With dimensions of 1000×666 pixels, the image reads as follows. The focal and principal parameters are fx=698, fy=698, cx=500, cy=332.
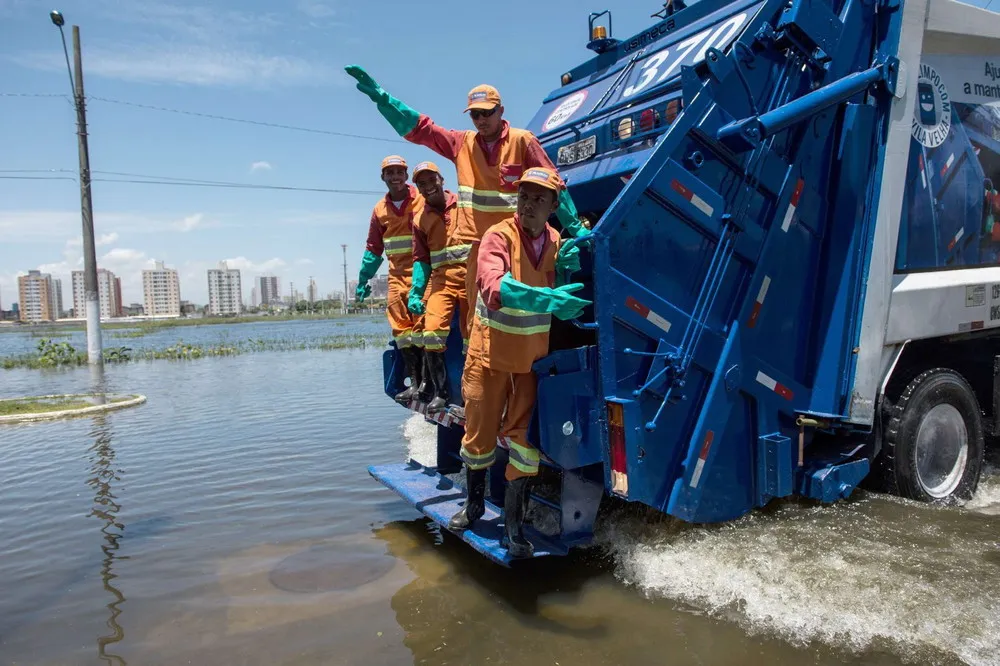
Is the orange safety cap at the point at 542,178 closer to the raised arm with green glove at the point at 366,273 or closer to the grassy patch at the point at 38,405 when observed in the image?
the raised arm with green glove at the point at 366,273

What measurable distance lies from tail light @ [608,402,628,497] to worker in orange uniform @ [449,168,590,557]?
0.35 metres

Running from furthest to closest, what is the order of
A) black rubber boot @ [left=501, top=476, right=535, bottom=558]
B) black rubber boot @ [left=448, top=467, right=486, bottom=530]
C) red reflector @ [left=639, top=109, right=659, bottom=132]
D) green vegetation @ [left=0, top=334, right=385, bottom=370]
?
1. green vegetation @ [left=0, top=334, right=385, bottom=370]
2. red reflector @ [left=639, top=109, right=659, bottom=132]
3. black rubber boot @ [left=448, top=467, right=486, bottom=530]
4. black rubber boot @ [left=501, top=476, right=535, bottom=558]

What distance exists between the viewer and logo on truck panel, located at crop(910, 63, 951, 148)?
4.06 meters

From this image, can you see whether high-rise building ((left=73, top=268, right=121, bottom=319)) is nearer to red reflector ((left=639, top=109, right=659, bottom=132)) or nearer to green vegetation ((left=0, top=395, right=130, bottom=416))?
green vegetation ((left=0, top=395, right=130, bottom=416))

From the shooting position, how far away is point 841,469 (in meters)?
3.77

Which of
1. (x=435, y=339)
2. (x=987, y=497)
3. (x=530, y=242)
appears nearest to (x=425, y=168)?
(x=435, y=339)

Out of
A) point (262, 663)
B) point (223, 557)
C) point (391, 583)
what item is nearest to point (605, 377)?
point (391, 583)

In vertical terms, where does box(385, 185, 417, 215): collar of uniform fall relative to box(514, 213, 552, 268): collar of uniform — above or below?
above

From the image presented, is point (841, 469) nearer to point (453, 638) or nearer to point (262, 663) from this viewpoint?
point (453, 638)

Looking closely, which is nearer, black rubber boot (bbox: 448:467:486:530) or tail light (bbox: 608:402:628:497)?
tail light (bbox: 608:402:628:497)

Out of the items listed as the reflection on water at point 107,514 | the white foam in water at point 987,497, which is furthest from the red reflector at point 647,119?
the reflection on water at point 107,514

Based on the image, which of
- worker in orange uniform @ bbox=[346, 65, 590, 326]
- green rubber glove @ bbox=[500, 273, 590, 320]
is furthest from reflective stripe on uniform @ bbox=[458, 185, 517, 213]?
green rubber glove @ bbox=[500, 273, 590, 320]

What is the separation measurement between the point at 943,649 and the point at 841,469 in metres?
1.20

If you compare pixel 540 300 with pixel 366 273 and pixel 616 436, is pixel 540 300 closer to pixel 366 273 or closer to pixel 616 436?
pixel 616 436
